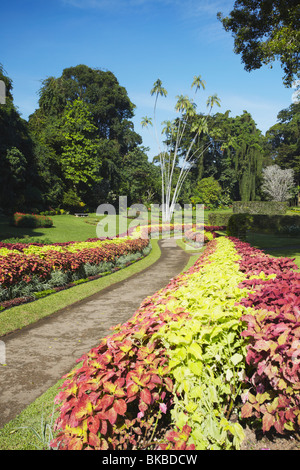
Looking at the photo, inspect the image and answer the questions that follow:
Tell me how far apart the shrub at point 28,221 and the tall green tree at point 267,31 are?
17.7 metres

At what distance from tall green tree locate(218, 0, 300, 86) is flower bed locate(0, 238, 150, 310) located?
30.8ft

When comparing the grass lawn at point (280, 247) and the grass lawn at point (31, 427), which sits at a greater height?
the grass lawn at point (280, 247)

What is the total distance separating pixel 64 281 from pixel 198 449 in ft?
24.0

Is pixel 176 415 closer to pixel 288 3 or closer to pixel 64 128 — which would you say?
pixel 288 3

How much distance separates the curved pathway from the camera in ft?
12.0

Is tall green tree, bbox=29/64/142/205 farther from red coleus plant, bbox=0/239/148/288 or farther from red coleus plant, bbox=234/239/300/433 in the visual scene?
red coleus plant, bbox=234/239/300/433

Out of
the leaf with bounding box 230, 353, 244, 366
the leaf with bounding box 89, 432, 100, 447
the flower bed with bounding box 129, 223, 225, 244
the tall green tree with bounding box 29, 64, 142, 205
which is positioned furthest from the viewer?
the tall green tree with bounding box 29, 64, 142, 205

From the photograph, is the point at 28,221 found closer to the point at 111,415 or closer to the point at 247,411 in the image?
the point at 111,415

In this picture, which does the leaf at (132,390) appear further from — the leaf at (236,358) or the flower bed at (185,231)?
the flower bed at (185,231)

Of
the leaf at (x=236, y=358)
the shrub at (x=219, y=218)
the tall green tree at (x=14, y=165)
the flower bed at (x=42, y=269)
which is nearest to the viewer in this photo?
the leaf at (x=236, y=358)

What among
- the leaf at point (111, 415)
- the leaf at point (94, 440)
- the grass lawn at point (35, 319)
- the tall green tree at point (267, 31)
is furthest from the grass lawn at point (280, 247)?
the leaf at point (94, 440)

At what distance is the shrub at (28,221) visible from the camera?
74.0 feet

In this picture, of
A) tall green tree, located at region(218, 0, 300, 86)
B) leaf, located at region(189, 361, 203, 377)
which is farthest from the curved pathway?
tall green tree, located at region(218, 0, 300, 86)
